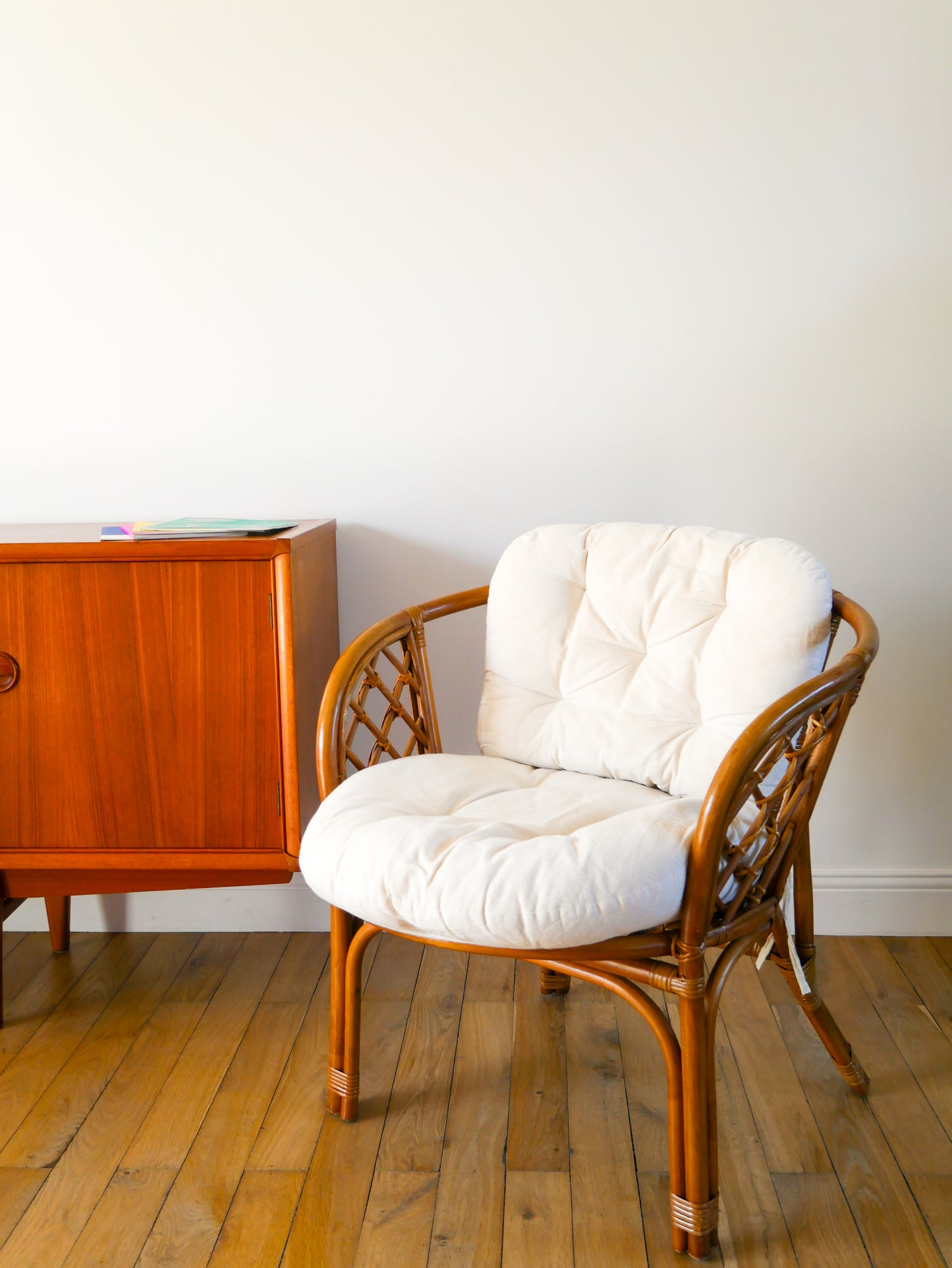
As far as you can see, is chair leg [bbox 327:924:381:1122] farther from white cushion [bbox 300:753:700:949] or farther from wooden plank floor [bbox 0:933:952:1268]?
white cushion [bbox 300:753:700:949]

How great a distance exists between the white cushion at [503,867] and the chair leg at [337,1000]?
162 millimetres

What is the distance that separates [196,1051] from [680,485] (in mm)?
1317

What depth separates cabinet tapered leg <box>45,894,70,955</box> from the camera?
6.44ft

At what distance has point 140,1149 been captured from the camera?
141 cm

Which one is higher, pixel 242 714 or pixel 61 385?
pixel 61 385

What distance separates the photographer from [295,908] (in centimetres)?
209

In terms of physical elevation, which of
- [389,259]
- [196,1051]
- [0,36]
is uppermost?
[0,36]

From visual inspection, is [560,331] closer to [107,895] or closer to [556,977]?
[556,977]

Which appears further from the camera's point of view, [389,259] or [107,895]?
[107,895]

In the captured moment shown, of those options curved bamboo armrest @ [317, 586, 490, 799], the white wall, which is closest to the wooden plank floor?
curved bamboo armrest @ [317, 586, 490, 799]

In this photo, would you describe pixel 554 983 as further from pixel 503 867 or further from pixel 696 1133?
pixel 503 867

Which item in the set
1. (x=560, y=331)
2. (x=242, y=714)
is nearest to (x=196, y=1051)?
(x=242, y=714)

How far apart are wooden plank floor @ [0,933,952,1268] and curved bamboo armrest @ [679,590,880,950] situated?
0.37m

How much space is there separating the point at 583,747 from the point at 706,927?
0.45 metres
